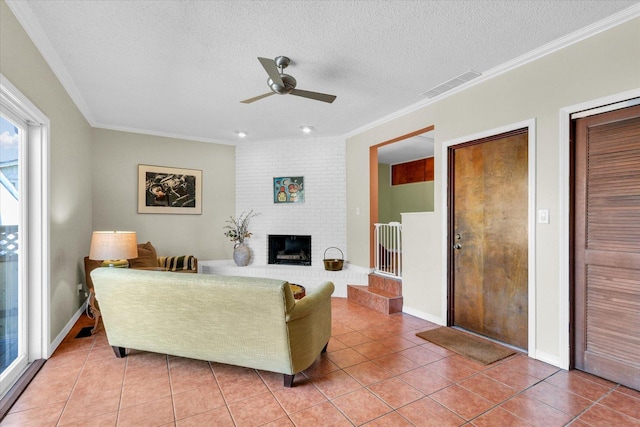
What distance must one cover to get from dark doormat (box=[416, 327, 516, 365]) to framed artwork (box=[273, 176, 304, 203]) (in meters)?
3.08

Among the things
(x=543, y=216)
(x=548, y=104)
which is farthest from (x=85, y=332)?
(x=548, y=104)

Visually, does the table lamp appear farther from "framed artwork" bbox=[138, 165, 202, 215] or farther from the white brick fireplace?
the white brick fireplace

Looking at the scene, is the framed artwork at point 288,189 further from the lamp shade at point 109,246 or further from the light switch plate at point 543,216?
the light switch plate at point 543,216

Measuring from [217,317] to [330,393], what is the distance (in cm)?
93

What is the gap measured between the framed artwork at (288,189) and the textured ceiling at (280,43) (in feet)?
5.85

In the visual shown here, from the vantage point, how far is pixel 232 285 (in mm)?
2137

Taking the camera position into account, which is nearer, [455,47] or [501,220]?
[455,47]

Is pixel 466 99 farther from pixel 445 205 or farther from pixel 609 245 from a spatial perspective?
pixel 609 245

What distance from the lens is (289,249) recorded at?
572 cm

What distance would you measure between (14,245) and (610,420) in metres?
4.16

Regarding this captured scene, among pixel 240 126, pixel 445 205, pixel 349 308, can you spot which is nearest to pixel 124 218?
pixel 240 126

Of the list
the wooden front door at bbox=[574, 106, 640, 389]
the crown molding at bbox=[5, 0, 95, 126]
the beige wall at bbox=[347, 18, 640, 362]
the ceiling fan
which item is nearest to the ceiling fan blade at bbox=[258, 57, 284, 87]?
the ceiling fan

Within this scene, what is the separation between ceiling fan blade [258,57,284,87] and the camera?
93.4 inches

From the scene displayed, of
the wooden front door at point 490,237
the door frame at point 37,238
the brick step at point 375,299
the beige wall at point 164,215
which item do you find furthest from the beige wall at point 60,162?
the wooden front door at point 490,237
